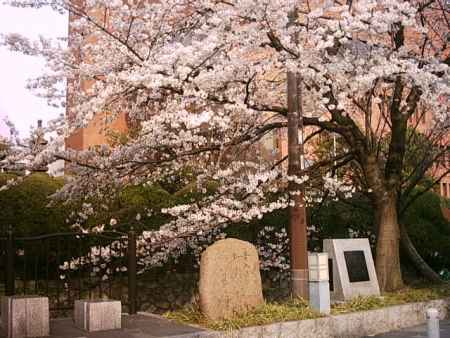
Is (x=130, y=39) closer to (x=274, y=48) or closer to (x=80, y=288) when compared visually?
(x=274, y=48)

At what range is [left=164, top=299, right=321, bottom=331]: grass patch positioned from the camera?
868 centimetres

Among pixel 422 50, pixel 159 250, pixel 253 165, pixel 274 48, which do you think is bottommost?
pixel 159 250

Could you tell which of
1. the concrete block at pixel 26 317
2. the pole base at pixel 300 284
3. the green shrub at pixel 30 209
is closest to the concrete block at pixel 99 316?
the concrete block at pixel 26 317

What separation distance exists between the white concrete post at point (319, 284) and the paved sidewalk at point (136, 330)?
236 centimetres

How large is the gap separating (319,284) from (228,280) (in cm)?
173

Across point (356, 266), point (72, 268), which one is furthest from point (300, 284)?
point (72, 268)

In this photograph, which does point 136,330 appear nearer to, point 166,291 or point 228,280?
point 228,280

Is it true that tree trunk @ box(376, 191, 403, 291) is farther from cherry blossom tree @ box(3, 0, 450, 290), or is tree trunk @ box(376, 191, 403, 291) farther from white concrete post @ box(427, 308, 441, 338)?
white concrete post @ box(427, 308, 441, 338)

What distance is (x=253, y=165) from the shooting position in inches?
498

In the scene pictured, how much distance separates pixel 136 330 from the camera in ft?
27.9

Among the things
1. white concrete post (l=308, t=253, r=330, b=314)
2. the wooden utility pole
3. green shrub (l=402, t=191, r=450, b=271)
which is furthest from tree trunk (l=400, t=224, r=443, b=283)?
white concrete post (l=308, t=253, r=330, b=314)

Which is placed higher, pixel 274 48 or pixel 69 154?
pixel 274 48

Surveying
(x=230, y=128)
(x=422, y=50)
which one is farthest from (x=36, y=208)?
(x=422, y=50)

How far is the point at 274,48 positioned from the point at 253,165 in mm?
3143
